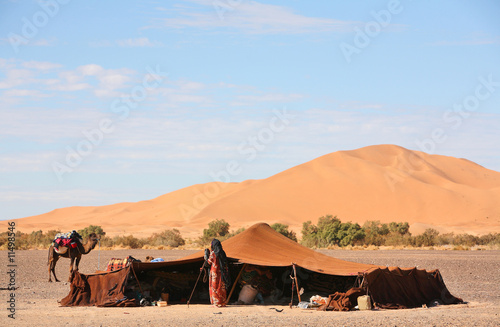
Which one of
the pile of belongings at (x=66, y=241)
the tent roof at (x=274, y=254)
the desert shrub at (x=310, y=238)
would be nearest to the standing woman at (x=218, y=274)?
the tent roof at (x=274, y=254)

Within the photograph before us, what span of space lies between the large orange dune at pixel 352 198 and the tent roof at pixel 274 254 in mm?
51242

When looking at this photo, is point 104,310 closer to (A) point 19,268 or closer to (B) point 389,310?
(B) point 389,310

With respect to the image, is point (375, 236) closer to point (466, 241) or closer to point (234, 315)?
point (466, 241)

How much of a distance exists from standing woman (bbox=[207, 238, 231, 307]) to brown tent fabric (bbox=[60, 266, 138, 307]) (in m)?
1.98

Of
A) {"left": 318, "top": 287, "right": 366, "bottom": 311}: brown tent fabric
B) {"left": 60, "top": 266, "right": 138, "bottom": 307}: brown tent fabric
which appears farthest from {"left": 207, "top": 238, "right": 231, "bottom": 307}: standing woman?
{"left": 318, "top": 287, "right": 366, "bottom": 311}: brown tent fabric

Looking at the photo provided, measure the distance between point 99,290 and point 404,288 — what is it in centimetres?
764

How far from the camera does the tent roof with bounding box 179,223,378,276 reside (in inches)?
689

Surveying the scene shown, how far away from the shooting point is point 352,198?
293 feet

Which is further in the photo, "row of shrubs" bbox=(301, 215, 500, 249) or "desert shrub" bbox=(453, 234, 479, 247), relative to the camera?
"desert shrub" bbox=(453, 234, 479, 247)

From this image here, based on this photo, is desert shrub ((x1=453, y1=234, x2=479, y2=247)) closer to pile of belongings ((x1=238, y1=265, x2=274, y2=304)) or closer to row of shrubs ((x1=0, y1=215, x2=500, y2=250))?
row of shrubs ((x1=0, y1=215, x2=500, y2=250))

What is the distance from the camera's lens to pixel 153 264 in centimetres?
1716

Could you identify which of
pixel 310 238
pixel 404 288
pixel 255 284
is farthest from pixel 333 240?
pixel 404 288

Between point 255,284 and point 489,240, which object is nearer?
point 255,284

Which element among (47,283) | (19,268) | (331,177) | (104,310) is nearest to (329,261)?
(104,310)
